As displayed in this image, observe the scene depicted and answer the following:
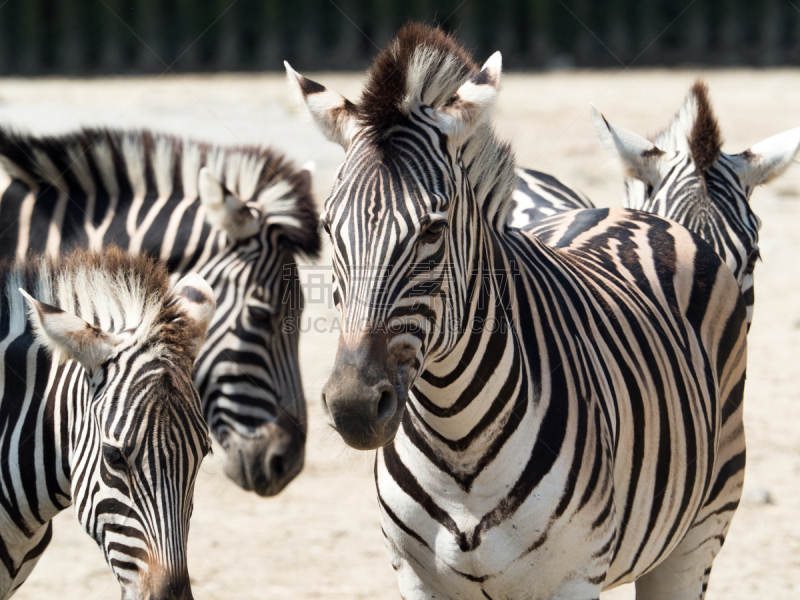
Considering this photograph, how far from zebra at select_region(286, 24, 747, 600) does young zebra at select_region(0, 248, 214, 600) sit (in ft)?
2.39

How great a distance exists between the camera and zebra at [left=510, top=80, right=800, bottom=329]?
181 inches

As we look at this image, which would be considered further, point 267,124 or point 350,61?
point 350,61

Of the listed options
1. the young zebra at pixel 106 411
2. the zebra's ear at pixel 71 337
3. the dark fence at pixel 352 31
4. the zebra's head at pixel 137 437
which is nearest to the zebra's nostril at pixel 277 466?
the young zebra at pixel 106 411

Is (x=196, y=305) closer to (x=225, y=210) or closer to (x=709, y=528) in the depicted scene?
(x=225, y=210)

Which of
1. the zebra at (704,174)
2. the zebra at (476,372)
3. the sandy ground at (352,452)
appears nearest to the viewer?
the zebra at (476,372)

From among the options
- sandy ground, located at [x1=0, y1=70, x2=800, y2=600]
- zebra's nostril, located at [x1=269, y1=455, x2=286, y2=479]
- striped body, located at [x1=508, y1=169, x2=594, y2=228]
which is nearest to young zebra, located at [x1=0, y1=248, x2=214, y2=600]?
sandy ground, located at [x1=0, y1=70, x2=800, y2=600]

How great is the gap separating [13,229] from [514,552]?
3.89 meters

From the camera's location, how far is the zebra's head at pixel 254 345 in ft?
16.2

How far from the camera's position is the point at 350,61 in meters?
24.9

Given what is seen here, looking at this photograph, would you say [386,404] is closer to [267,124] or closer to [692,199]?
[692,199]

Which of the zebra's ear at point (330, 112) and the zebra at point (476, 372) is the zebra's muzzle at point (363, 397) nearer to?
the zebra at point (476, 372)

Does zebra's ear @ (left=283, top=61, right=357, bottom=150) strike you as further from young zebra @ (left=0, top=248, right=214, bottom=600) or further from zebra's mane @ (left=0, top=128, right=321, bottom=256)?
zebra's mane @ (left=0, top=128, right=321, bottom=256)

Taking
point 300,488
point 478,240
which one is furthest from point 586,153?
point 478,240

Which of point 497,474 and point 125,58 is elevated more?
point 125,58
